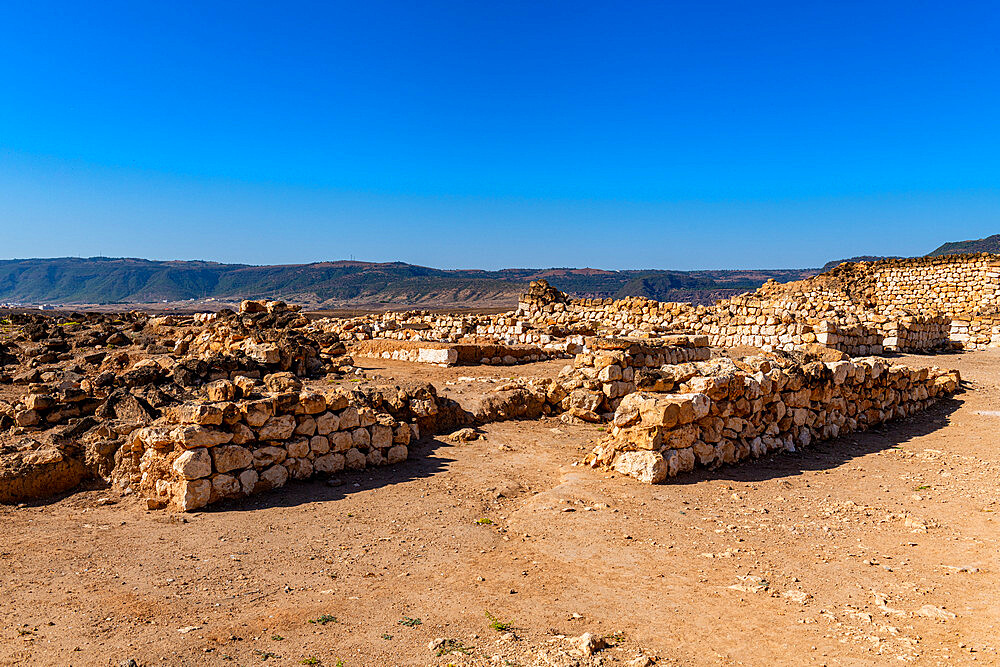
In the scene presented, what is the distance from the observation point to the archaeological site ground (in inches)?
156

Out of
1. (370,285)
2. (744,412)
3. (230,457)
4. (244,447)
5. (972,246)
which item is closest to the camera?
(230,457)

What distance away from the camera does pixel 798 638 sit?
3.84 meters

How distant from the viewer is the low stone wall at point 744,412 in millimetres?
7230

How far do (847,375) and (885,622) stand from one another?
6.14 m

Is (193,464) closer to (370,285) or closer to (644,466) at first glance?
(644,466)

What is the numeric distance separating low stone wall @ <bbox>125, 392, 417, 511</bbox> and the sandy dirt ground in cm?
23

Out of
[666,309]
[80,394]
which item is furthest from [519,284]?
[80,394]

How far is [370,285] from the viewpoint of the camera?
15362 centimetres

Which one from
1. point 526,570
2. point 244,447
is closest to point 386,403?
point 244,447

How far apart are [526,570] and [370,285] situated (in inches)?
6002

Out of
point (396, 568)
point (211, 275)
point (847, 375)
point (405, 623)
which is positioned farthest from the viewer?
point (211, 275)

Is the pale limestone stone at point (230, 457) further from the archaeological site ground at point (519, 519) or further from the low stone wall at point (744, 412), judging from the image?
the low stone wall at point (744, 412)

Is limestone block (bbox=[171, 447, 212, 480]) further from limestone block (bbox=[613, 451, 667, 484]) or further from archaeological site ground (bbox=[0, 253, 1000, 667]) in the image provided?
limestone block (bbox=[613, 451, 667, 484])

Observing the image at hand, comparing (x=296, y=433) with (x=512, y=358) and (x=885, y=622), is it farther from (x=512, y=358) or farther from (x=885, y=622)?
(x=512, y=358)
